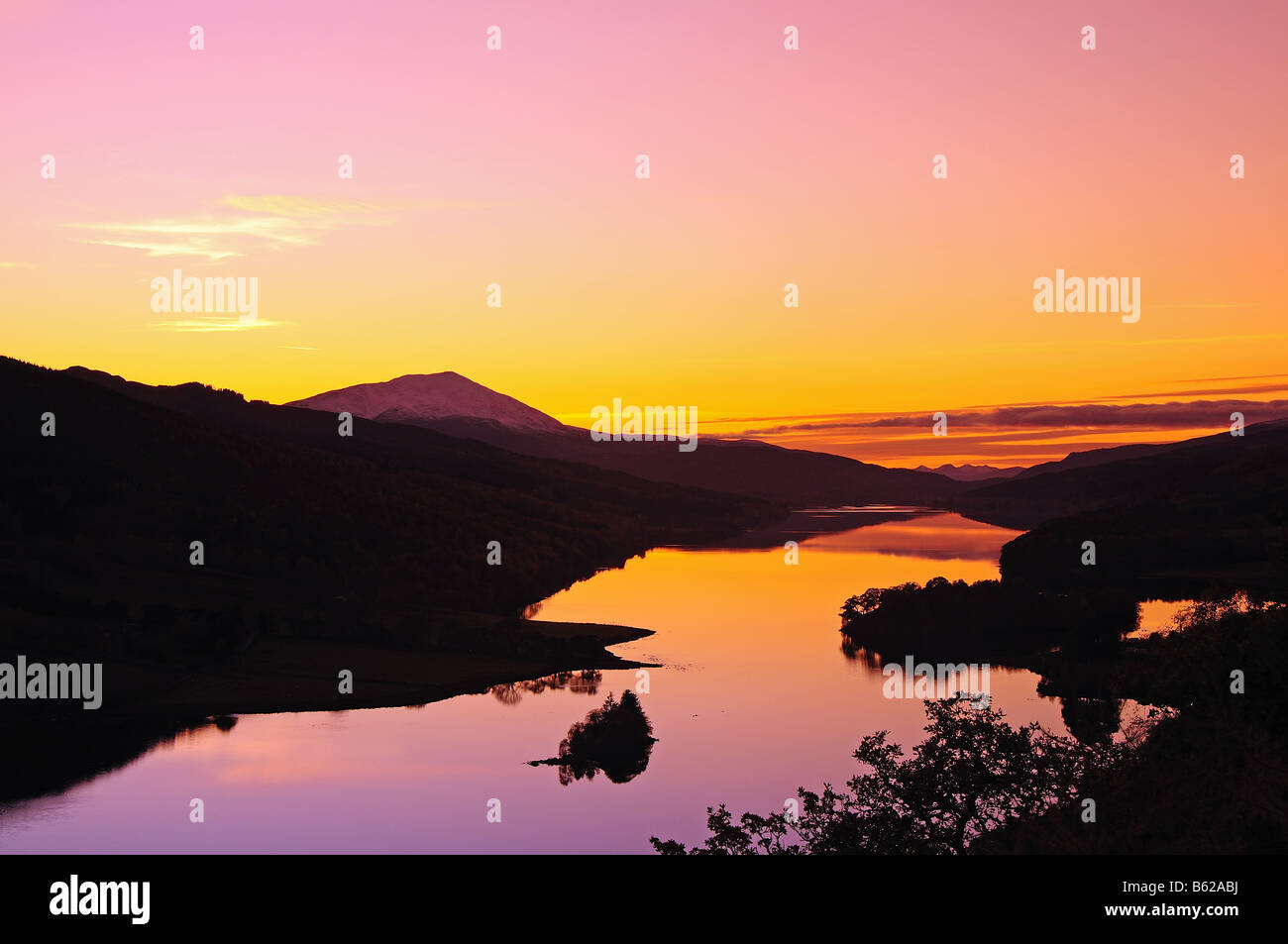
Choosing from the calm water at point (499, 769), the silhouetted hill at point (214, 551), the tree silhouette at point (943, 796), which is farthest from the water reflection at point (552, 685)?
the tree silhouette at point (943, 796)

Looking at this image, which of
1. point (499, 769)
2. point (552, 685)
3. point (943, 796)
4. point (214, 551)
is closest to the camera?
point (943, 796)

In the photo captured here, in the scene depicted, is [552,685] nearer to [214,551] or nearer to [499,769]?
[499,769]

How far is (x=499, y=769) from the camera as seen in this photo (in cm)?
6688

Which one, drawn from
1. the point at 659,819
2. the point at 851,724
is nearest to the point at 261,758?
the point at 659,819

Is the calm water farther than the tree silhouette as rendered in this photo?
Yes

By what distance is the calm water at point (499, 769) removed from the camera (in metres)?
55.6

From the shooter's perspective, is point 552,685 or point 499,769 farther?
point 552,685

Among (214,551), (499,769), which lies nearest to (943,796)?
(499,769)

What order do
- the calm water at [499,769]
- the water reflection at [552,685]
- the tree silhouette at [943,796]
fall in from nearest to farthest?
1. the tree silhouette at [943,796]
2. the calm water at [499,769]
3. the water reflection at [552,685]

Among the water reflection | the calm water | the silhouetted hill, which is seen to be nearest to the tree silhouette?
the calm water

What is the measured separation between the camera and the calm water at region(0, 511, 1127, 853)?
182 feet

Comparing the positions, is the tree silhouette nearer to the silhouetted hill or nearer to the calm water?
the calm water

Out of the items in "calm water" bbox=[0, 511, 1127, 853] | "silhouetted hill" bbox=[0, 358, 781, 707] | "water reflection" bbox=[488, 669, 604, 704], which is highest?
"silhouetted hill" bbox=[0, 358, 781, 707]

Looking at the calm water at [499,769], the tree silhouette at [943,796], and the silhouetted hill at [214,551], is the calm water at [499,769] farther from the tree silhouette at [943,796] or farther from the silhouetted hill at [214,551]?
the tree silhouette at [943,796]
